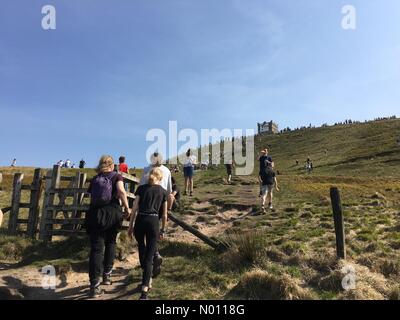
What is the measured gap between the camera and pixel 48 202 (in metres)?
12.1

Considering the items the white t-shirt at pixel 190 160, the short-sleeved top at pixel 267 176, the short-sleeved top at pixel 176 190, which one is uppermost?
the white t-shirt at pixel 190 160

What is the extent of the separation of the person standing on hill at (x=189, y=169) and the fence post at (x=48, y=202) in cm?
766

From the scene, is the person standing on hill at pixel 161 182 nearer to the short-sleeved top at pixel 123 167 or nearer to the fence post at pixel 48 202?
the fence post at pixel 48 202

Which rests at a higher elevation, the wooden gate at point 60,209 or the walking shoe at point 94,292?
the wooden gate at point 60,209

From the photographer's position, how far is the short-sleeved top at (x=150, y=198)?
7.89 metres

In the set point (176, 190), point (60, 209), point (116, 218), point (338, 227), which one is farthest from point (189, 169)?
point (116, 218)

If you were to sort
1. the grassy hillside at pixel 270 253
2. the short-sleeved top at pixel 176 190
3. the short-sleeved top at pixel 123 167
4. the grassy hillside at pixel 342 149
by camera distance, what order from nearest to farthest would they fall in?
the grassy hillside at pixel 270 253
the short-sleeved top at pixel 176 190
the short-sleeved top at pixel 123 167
the grassy hillside at pixel 342 149

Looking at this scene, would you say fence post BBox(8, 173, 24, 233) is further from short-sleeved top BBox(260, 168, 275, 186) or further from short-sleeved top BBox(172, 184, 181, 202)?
short-sleeved top BBox(260, 168, 275, 186)

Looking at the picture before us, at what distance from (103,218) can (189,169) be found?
12430 mm

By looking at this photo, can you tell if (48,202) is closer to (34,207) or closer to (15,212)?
(34,207)

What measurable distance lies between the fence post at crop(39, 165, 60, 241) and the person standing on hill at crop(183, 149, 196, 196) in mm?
7659

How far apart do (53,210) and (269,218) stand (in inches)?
293

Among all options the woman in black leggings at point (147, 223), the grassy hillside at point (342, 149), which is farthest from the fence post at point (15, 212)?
the grassy hillside at point (342, 149)
